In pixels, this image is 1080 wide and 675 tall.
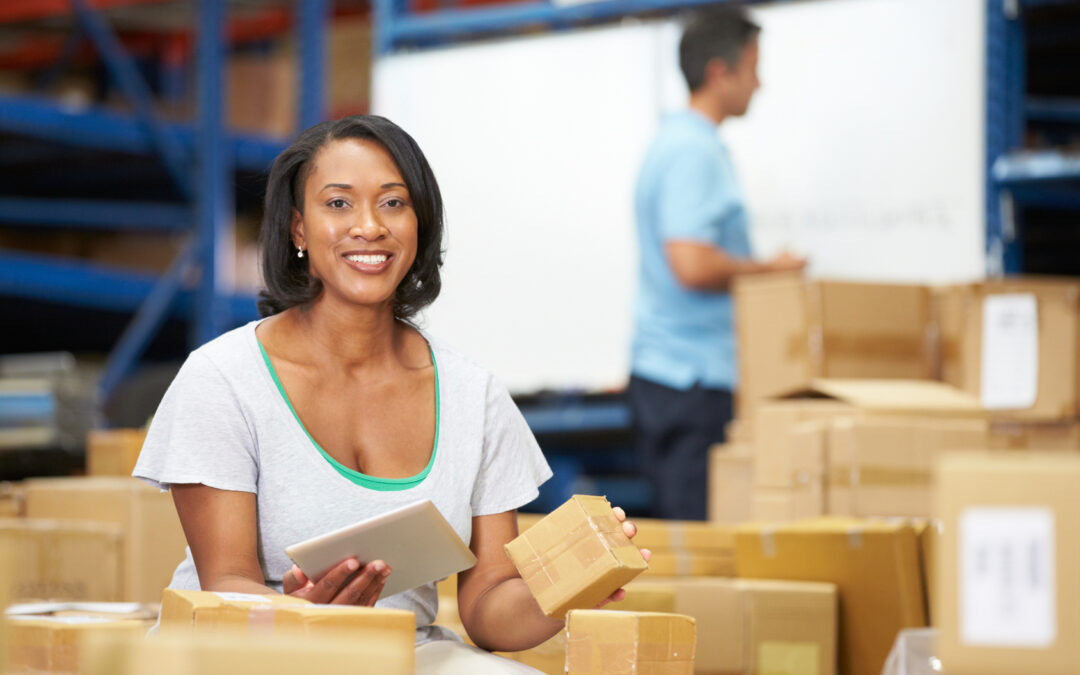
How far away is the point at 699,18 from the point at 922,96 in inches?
28.3

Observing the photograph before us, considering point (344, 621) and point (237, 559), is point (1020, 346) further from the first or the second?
point (344, 621)

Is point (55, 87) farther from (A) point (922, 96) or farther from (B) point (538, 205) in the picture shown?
(A) point (922, 96)

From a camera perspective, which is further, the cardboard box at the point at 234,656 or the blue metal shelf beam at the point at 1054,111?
the blue metal shelf beam at the point at 1054,111

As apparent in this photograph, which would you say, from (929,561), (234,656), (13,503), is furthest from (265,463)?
(13,503)

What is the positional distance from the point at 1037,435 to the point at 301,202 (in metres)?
2.03

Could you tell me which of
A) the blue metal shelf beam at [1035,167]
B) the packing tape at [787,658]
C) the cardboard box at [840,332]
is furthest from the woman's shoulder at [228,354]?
the blue metal shelf beam at [1035,167]

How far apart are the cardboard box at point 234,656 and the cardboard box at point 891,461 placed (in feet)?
6.74

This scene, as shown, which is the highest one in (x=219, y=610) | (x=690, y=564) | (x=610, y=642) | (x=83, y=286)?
(x=83, y=286)

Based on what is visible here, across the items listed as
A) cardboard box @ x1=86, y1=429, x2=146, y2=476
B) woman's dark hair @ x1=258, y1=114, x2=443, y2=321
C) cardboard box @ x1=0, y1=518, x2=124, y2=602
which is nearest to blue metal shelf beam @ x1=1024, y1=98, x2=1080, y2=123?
cardboard box @ x1=86, y1=429, x2=146, y2=476

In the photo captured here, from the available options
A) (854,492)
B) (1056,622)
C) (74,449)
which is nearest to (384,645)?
(1056,622)

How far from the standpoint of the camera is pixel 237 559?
185 centimetres

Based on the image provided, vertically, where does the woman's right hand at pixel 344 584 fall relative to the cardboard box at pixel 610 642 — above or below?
above

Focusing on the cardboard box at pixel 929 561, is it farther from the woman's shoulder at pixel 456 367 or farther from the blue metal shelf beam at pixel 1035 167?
the blue metal shelf beam at pixel 1035 167

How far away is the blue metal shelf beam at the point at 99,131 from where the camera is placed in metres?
6.28
